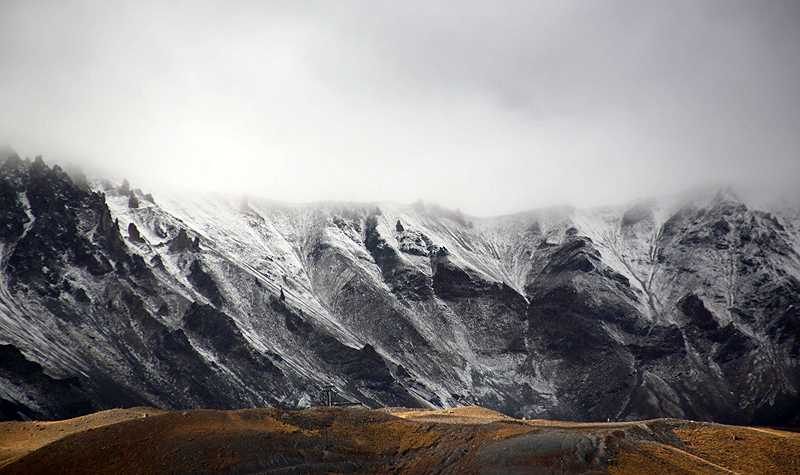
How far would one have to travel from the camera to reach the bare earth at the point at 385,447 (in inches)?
2726

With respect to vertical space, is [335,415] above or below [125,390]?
above

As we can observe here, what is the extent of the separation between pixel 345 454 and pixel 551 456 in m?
18.1

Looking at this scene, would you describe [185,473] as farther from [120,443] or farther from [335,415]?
[335,415]

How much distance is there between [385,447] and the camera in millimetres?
75312

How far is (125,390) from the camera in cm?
18750

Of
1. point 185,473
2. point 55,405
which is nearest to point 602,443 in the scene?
point 185,473

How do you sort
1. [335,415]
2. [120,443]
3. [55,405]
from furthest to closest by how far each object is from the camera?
[55,405] < [335,415] < [120,443]

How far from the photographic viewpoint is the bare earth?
6925cm

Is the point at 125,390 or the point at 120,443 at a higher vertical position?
the point at 120,443

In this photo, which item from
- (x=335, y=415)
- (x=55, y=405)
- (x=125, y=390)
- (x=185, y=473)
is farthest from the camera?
(x=125, y=390)

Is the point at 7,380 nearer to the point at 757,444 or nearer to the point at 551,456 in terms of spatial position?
the point at 551,456

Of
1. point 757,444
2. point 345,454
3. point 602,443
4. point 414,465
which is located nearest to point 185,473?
point 345,454

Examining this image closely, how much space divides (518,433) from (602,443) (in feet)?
26.2

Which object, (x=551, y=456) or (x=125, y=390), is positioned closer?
(x=551, y=456)
